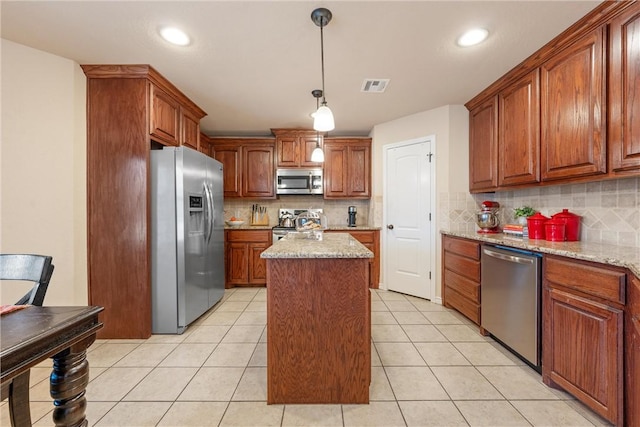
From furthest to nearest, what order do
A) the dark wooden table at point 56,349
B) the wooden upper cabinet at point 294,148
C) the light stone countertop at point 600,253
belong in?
1. the wooden upper cabinet at point 294,148
2. the light stone countertop at point 600,253
3. the dark wooden table at point 56,349

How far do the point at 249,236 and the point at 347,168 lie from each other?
182 centimetres

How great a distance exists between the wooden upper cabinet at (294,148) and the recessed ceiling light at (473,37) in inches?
95.1

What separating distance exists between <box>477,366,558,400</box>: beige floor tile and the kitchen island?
3.04ft

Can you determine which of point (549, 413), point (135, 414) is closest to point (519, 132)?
point (549, 413)

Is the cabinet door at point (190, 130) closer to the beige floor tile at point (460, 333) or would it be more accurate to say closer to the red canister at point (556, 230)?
the beige floor tile at point (460, 333)

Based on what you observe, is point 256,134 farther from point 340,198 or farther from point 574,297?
point 574,297

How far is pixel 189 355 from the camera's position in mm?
2150

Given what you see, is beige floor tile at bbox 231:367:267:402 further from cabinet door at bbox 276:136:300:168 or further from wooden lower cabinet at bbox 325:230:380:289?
cabinet door at bbox 276:136:300:168

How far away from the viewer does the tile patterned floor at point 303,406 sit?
1487 mm

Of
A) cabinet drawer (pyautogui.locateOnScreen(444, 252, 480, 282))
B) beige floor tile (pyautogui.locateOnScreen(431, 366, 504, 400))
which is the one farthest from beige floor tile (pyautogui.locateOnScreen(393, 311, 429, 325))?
beige floor tile (pyautogui.locateOnScreen(431, 366, 504, 400))

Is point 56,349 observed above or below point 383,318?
above

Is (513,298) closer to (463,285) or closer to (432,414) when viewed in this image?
(463,285)

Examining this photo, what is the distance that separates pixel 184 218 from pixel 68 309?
5.07 feet

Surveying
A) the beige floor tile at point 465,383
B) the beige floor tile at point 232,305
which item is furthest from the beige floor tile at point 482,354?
the beige floor tile at point 232,305
